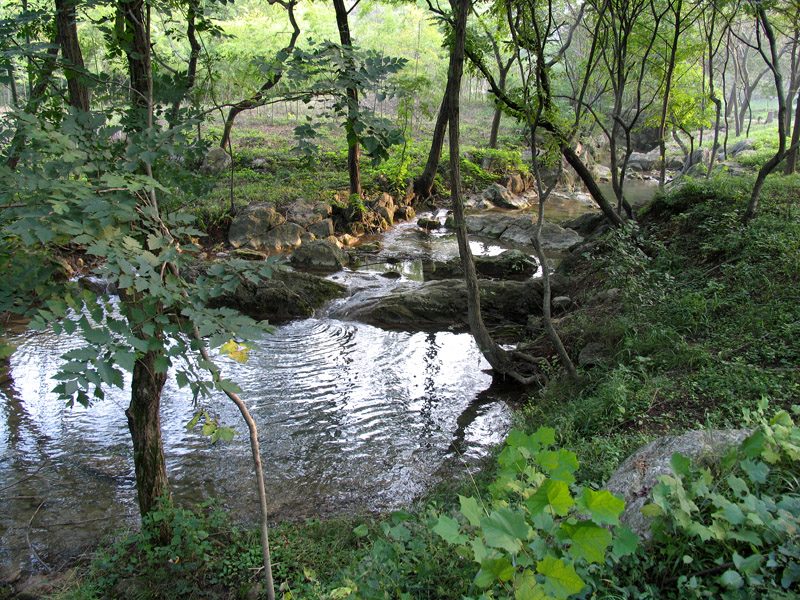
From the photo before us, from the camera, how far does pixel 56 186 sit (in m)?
1.98

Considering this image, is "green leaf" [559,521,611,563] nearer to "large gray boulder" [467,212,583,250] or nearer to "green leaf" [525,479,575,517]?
"green leaf" [525,479,575,517]

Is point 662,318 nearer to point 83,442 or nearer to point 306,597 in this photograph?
point 306,597

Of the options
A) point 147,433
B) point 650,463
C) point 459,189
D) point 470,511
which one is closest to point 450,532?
point 470,511

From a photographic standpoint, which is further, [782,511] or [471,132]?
[471,132]

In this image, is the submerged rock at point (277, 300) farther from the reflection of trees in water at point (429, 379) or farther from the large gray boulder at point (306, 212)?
the large gray boulder at point (306, 212)

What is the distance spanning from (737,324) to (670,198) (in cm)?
490

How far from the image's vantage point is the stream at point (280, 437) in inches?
178

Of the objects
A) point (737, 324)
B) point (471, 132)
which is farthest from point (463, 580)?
point (471, 132)

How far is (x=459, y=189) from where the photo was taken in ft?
19.4

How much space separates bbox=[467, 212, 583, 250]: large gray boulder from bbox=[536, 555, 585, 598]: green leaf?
40.4 feet

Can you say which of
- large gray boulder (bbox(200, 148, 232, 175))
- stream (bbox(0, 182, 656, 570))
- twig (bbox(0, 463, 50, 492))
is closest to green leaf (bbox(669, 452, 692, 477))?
stream (bbox(0, 182, 656, 570))

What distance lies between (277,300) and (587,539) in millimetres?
7869

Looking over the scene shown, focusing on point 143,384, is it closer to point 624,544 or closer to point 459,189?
point 624,544

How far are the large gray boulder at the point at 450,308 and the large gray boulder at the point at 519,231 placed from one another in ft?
16.9
